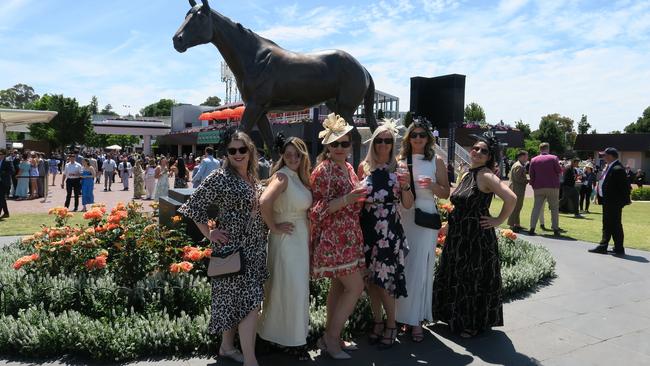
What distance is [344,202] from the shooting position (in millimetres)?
3307

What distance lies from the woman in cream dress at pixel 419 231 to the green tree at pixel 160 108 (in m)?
126

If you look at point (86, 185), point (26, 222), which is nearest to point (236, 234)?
point (26, 222)

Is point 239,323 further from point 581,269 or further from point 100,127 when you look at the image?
point 100,127

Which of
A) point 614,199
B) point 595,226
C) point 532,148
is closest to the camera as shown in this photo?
point 614,199

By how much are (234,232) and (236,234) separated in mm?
19

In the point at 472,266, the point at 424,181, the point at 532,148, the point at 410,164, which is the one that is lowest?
the point at 472,266

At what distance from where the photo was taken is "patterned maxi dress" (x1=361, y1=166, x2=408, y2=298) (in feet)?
11.7

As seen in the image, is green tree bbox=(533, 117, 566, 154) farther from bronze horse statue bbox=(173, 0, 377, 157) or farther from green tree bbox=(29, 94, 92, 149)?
bronze horse statue bbox=(173, 0, 377, 157)

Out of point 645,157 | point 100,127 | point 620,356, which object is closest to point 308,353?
point 620,356

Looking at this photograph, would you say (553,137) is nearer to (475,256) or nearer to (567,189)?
(567,189)

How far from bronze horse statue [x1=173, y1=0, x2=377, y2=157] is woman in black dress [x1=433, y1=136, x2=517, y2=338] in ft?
7.76

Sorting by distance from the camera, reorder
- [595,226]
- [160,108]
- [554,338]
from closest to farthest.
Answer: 1. [554,338]
2. [595,226]
3. [160,108]

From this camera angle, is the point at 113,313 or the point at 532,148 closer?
the point at 113,313

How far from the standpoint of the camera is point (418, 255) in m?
3.95
